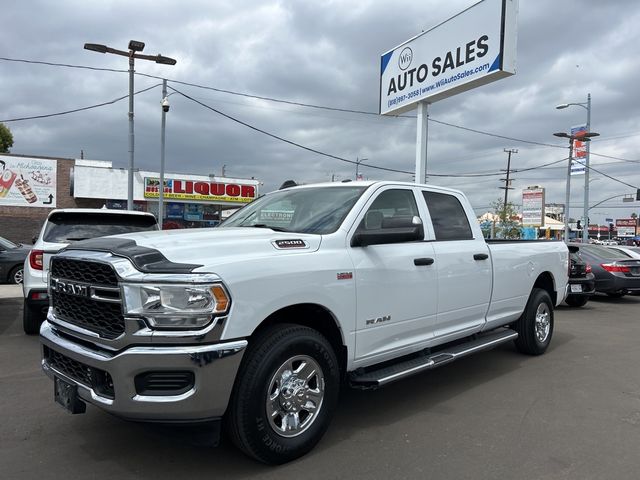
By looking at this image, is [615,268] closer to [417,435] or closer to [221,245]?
[417,435]

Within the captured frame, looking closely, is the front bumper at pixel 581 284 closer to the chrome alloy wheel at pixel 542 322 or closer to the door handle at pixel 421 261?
the chrome alloy wheel at pixel 542 322

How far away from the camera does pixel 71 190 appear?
25.7 m

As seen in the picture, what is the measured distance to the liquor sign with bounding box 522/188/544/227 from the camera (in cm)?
4003

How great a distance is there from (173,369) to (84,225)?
189 inches

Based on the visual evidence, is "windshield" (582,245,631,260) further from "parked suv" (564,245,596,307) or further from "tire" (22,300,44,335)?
"tire" (22,300,44,335)

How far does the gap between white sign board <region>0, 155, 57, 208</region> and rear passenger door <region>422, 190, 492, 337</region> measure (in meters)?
25.5

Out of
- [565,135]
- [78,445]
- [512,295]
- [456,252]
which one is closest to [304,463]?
[78,445]

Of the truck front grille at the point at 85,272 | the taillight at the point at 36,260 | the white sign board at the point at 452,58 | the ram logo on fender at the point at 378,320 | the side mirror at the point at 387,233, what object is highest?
the white sign board at the point at 452,58

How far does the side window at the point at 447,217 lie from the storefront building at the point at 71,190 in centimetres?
2041

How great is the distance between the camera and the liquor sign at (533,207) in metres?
40.0

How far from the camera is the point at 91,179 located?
25688mm

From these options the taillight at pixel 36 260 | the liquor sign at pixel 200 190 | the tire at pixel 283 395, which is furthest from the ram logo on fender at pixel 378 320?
the liquor sign at pixel 200 190

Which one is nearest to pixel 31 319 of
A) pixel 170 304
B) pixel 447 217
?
pixel 170 304

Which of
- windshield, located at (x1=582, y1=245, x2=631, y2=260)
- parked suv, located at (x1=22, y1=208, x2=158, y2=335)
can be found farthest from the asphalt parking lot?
windshield, located at (x1=582, y1=245, x2=631, y2=260)
